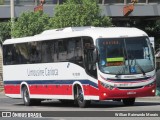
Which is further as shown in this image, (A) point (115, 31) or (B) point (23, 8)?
(B) point (23, 8)

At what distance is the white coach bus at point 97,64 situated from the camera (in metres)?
26.4

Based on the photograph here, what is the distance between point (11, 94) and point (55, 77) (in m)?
4.33

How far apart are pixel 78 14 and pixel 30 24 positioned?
520cm

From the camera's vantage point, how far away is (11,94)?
1309 inches

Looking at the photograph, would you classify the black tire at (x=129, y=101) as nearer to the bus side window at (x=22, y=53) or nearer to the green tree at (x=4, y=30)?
the bus side window at (x=22, y=53)

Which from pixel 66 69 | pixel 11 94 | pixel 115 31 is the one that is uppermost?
pixel 115 31

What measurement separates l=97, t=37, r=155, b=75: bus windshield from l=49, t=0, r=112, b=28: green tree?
47.1ft

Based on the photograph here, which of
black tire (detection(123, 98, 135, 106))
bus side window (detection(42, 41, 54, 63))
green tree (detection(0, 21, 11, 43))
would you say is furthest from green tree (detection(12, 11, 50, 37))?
black tire (detection(123, 98, 135, 106))

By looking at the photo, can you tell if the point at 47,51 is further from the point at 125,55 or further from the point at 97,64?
the point at 125,55

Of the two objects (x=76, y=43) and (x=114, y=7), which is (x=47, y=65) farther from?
(x=114, y=7)

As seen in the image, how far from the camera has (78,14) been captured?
4144 cm

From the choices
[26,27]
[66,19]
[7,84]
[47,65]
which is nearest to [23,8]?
[26,27]

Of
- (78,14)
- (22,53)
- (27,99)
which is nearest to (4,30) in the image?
(78,14)

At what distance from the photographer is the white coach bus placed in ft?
86.6
